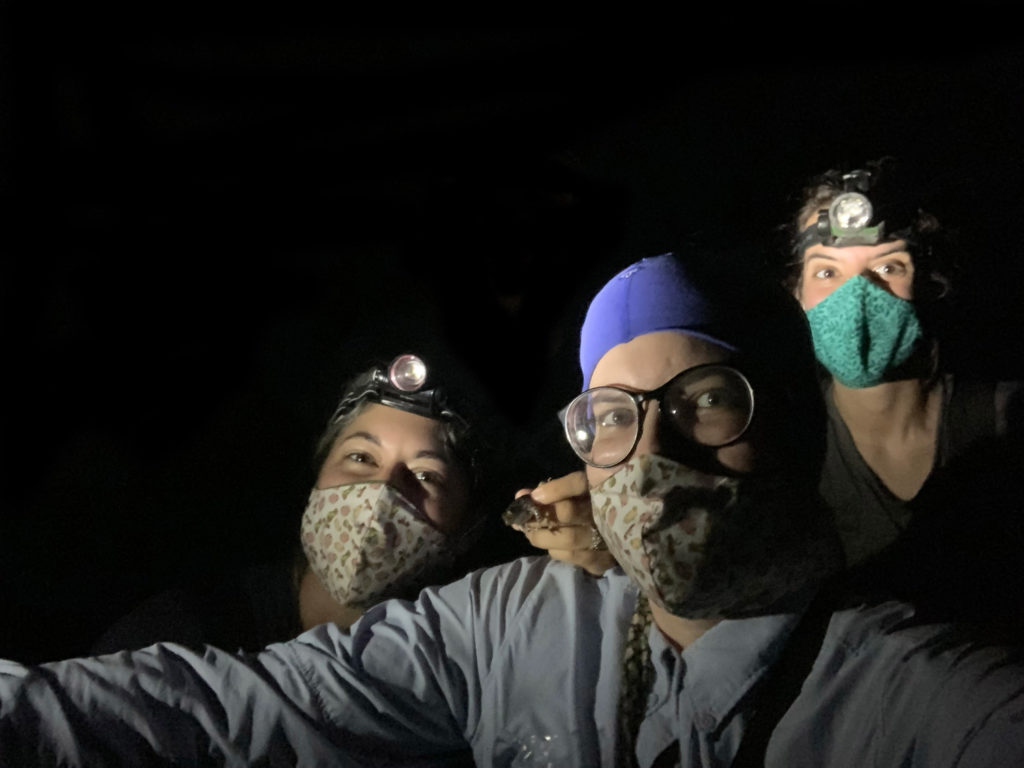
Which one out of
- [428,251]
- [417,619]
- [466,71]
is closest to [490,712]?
[417,619]

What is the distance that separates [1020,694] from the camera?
100cm

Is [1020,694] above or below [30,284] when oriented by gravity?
below

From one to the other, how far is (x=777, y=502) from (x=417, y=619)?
0.63 meters

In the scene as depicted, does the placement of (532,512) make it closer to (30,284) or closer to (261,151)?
(261,151)

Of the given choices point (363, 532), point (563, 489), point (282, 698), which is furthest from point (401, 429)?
point (282, 698)

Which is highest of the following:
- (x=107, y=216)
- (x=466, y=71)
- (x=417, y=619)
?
(x=466, y=71)

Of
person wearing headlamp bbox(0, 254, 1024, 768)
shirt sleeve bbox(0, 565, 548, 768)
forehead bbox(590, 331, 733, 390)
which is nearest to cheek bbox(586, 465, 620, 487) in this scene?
person wearing headlamp bbox(0, 254, 1024, 768)

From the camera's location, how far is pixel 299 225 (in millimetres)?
2010

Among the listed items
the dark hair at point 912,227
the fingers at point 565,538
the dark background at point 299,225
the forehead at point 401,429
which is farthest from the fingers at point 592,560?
the dark hair at point 912,227

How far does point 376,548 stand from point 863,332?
36.4 inches

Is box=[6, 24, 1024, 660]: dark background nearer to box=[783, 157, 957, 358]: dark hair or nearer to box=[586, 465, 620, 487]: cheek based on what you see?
box=[783, 157, 957, 358]: dark hair

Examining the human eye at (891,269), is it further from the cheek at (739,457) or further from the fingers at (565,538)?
the fingers at (565,538)

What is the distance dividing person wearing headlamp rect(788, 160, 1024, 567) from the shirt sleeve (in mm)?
573

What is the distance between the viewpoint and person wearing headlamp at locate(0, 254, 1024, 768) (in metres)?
1.13
